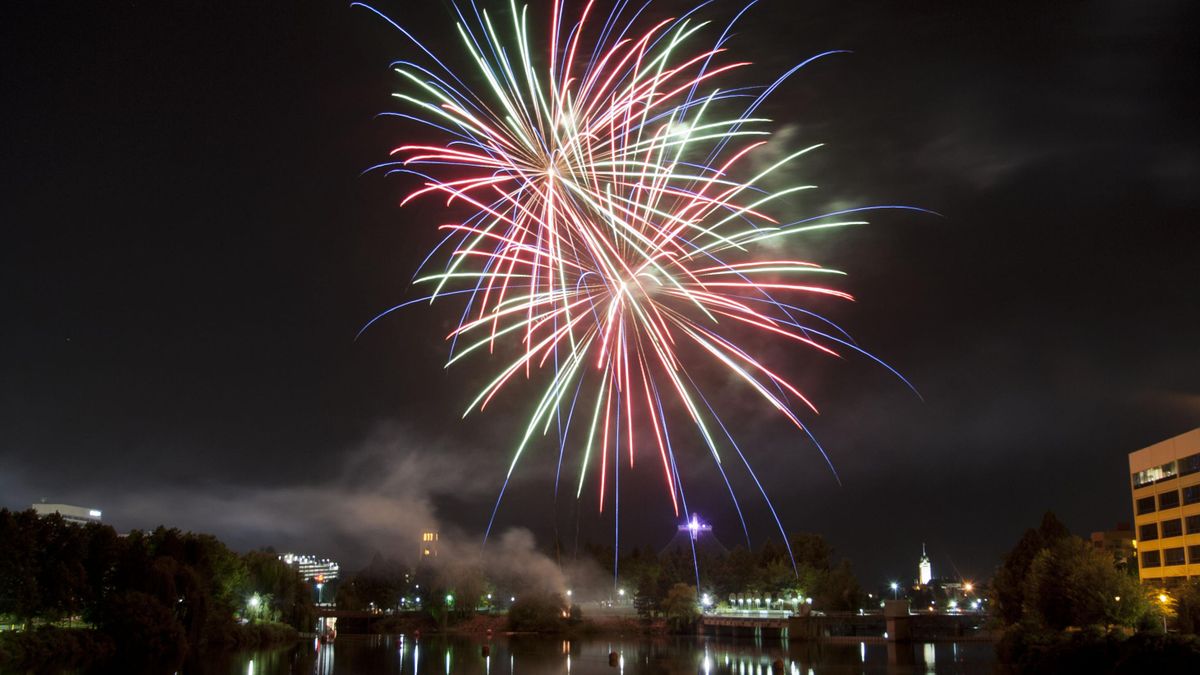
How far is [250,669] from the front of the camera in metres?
55.7

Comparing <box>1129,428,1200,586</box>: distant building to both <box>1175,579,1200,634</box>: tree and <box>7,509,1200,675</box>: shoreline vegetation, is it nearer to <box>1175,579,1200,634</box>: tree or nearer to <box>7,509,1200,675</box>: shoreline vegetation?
<box>7,509,1200,675</box>: shoreline vegetation

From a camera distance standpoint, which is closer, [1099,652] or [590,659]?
[1099,652]

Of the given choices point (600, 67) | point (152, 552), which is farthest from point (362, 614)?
point (600, 67)

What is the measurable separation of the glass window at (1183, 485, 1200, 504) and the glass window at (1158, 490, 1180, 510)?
1.17m

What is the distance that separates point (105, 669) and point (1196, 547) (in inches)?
2742

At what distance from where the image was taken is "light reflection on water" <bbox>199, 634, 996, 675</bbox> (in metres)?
59.7

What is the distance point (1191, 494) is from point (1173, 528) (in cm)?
393

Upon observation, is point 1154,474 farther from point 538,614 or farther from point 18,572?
point 18,572

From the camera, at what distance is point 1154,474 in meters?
78.0

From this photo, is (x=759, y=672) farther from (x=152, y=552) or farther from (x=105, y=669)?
(x=152, y=552)

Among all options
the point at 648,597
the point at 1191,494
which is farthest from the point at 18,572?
the point at 1191,494

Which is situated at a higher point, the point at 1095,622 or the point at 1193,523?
the point at 1193,523

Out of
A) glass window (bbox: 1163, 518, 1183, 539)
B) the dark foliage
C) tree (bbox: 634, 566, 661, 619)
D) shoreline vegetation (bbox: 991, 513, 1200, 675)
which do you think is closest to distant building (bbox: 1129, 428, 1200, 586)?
glass window (bbox: 1163, 518, 1183, 539)

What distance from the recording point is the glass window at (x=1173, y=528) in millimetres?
73188
